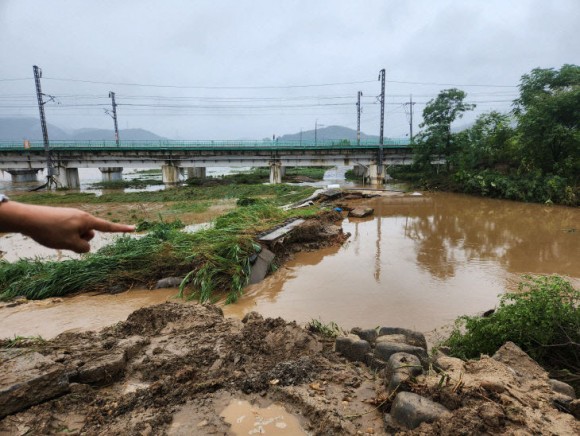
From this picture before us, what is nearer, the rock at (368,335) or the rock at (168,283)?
the rock at (368,335)

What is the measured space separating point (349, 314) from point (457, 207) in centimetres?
1568

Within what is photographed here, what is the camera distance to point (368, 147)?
32531 mm

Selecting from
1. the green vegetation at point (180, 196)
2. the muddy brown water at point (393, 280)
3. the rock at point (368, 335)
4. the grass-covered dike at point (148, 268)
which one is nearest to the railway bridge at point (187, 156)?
the green vegetation at point (180, 196)

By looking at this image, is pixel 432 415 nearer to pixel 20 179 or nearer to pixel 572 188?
pixel 572 188

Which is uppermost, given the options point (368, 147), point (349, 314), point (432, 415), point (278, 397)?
point (368, 147)

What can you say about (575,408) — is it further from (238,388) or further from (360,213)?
(360,213)

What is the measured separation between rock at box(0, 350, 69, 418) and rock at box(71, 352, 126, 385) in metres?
0.19

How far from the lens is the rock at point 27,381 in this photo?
2969mm

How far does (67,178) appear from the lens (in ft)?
104

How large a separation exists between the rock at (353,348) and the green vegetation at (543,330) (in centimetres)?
132

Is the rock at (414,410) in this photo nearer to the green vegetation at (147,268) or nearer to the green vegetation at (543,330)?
the green vegetation at (543,330)

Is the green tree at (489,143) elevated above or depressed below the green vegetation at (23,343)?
above

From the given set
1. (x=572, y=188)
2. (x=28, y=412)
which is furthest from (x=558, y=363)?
(x=572, y=188)

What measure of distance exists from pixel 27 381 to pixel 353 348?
3.53 metres
